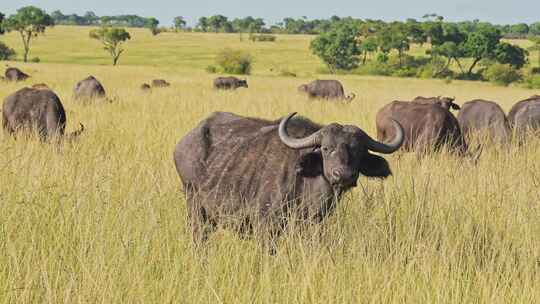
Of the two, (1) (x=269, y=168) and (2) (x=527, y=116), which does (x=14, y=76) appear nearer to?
(2) (x=527, y=116)

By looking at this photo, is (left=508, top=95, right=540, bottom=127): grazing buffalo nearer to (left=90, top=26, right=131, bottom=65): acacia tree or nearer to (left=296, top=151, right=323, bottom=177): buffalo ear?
(left=296, top=151, right=323, bottom=177): buffalo ear

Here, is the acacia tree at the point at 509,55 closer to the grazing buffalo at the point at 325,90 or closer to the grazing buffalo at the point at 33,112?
the grazing buffalo at the point at 325,90

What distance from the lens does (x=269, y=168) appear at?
5.89 m

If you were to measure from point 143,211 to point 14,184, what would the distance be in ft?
4.77

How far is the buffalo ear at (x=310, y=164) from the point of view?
18.3 ft

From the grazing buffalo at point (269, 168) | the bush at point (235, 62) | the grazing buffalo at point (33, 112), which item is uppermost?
the grazing buffalo at point (269, 168)

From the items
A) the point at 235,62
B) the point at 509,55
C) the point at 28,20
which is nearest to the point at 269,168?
the point at 235,62

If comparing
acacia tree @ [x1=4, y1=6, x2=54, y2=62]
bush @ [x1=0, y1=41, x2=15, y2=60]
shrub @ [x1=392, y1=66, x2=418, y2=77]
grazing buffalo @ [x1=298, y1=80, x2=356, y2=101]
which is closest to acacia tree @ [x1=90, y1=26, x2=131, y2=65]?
acacia tree @ [x1=4, y1=6, x2=54, y2=62]

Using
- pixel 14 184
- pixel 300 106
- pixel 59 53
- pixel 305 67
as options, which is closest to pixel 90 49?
pixel 59 53

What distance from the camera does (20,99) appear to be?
462 inches

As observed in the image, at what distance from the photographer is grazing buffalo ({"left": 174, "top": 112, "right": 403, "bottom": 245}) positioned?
5.46 m

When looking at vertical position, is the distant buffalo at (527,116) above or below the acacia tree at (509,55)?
above

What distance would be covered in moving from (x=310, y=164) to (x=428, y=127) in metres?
6.88

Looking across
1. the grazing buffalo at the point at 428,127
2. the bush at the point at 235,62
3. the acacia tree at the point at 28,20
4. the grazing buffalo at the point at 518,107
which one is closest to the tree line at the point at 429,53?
the bush at the point at 235,62
